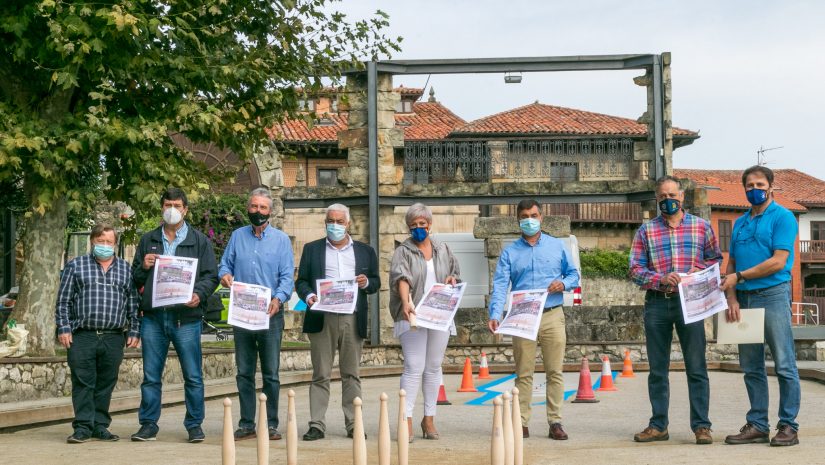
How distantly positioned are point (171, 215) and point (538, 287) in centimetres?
319

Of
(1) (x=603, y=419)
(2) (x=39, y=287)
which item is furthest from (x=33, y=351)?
(1) (x=603, y=419)

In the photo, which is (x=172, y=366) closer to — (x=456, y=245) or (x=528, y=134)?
(x=456, y=245)

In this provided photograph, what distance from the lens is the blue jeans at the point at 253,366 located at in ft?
33.6

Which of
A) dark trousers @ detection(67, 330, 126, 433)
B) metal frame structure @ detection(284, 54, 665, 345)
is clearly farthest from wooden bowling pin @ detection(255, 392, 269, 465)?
metal frame structure @ detection(284, 54, 665, 345)

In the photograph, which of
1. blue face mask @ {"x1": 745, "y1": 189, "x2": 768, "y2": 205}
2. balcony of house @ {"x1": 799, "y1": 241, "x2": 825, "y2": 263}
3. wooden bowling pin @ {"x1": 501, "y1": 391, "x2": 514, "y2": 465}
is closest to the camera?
wooden bowling pin @ {"x1": 501, "y1": 391, "x2": 514, "y2": 465}

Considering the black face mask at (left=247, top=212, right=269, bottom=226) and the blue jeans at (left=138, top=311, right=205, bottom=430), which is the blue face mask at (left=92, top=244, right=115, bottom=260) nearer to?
the blue jeans at (left=138, top=311, right=205, bottom=430)

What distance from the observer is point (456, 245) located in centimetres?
2903

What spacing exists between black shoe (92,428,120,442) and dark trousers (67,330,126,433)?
0.04 meters

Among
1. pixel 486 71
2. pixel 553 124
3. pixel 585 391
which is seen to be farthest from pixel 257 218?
pixel 553 124

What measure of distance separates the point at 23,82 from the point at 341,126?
38.1 m

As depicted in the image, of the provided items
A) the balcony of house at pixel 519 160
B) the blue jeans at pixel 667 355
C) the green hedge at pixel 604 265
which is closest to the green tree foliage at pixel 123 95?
the blue jeans at pixel 667 355

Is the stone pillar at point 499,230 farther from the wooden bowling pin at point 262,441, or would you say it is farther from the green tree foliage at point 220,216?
the green tree foliage at point 220,216

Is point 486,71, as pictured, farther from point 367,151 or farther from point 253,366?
point 253,366

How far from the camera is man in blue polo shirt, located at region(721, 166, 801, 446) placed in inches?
369
